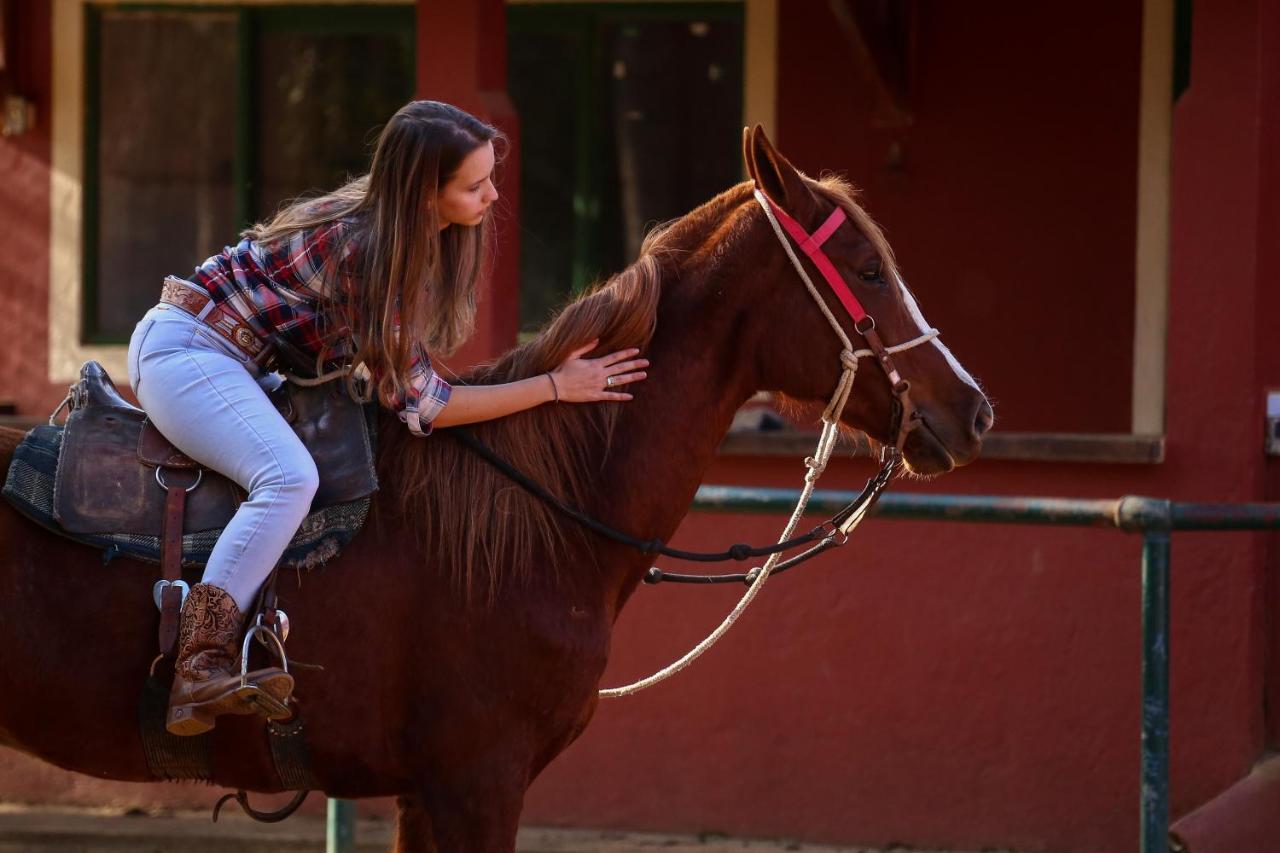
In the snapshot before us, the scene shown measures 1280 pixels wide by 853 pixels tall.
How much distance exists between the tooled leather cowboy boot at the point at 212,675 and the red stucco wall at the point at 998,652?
3064 millimetres

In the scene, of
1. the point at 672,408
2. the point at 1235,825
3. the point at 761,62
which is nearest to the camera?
the point at 672,408

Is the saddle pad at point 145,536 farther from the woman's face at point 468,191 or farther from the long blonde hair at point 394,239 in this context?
the woman's face at point 468,191

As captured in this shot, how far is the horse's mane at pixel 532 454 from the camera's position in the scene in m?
3.45

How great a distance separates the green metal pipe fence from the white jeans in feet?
4.92

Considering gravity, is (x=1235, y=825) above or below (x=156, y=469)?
below

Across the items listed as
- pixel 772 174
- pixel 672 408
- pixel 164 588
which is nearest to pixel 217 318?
pixel 164 588

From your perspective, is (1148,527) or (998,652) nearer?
(1148,527)

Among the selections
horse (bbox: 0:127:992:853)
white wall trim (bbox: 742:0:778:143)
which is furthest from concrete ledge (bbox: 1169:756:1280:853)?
white wall trim (bbox: 742:0:778:143)

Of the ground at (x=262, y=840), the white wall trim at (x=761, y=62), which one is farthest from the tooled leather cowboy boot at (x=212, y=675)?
the white wall trim at (x=761, y=62)

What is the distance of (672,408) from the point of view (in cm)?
360

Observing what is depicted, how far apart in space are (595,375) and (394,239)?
53 cm

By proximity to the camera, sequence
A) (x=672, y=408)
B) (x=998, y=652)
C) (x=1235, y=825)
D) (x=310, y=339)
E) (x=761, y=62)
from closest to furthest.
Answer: (x=310, y=339), (x=672, y=408), (x=1235, y=825), (x=998, y=652), (x=761, y=62)

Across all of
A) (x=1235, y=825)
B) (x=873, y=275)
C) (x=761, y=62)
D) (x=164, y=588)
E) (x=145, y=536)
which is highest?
(x=761, y=62)

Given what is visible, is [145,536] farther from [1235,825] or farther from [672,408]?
[1235,825]
